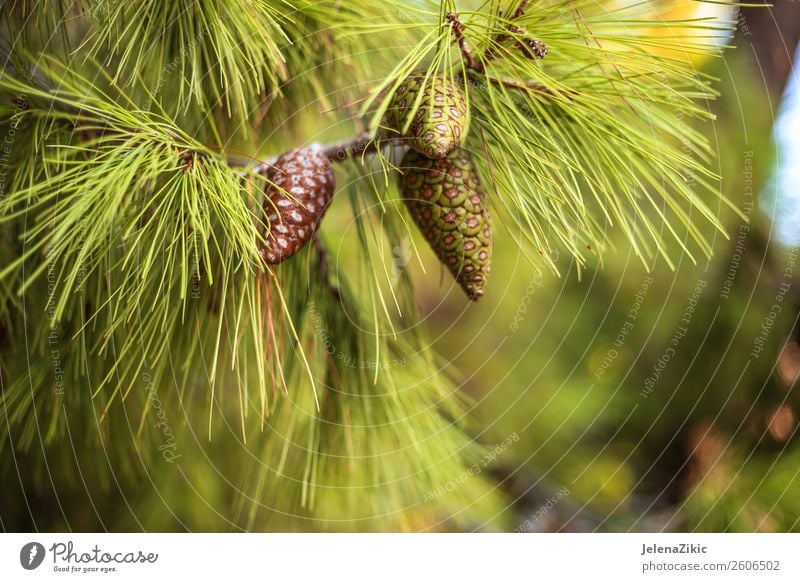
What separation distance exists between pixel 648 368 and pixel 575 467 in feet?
0.33

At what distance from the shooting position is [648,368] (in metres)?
0.48

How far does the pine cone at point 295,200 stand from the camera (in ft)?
0.86

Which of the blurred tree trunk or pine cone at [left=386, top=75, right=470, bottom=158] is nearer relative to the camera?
pine cone at [left=386, top=75, right=470, bottom=158]

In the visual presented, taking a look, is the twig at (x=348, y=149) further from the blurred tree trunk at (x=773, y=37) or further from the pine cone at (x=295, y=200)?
the blurred tree trunk at (x=773, y=37)

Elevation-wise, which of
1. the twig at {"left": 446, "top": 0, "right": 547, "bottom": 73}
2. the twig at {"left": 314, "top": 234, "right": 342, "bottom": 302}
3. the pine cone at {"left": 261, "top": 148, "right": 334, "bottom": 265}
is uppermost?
the twig at {"left": 446, "top": 0, "right": 547, "bottom": 73}
